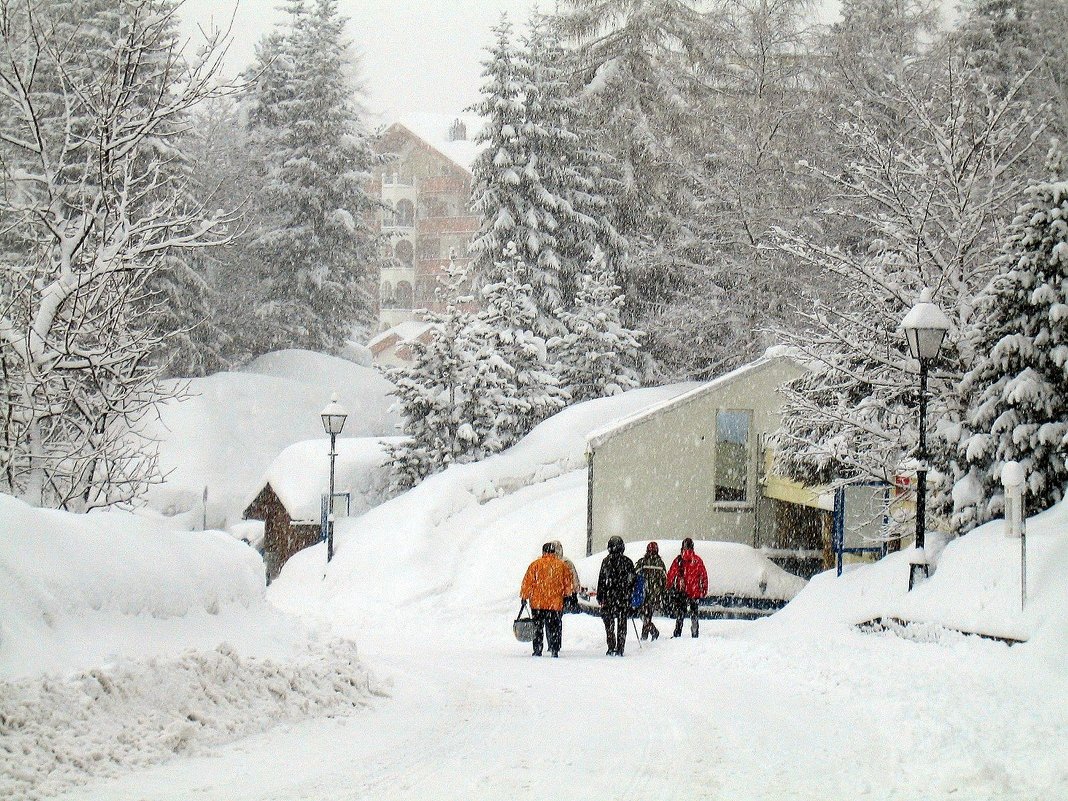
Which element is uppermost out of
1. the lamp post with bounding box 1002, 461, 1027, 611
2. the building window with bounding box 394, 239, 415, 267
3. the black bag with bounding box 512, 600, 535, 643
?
the building window with bounding box 394, 239, 415, 267

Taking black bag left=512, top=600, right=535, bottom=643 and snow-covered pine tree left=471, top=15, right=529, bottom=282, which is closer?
black bag left=512, top=600, right=535, bottom=643

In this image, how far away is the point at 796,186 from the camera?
35.7 m

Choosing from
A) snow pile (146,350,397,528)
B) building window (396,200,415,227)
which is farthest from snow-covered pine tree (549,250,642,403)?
building window (396,200,415,227)

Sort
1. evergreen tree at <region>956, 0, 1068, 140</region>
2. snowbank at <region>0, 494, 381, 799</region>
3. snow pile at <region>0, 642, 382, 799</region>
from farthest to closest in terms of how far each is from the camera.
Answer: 1. evergreen tree at <region>956, 0, 1068, 140</region>
2. snowbank at <region>0, 494, 381, 799</region>
3. snow pile at <region>0, 642, 382, 799</region>

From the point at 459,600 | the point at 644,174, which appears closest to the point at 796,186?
the point at 644,174

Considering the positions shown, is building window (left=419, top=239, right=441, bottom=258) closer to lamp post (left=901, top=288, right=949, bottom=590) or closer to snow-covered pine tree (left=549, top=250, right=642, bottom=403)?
snow-covered pine tree (left=549, top=250, right=642, bottom=403)

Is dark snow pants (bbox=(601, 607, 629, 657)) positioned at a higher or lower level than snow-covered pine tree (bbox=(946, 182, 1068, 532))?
lower

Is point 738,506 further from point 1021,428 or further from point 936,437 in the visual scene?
point 1021,428

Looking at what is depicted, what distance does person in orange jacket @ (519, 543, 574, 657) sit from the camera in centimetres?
1514

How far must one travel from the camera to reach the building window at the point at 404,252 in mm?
71625

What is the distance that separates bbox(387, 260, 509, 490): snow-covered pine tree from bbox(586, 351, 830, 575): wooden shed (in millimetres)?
5373

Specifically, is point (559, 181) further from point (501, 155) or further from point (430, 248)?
point (430, 248)

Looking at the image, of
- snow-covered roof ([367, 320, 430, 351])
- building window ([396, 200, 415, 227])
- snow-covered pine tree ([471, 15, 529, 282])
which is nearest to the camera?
snow-covered pine tree ([471, 15, 529, 282])

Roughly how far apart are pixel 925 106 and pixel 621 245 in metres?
19.9
